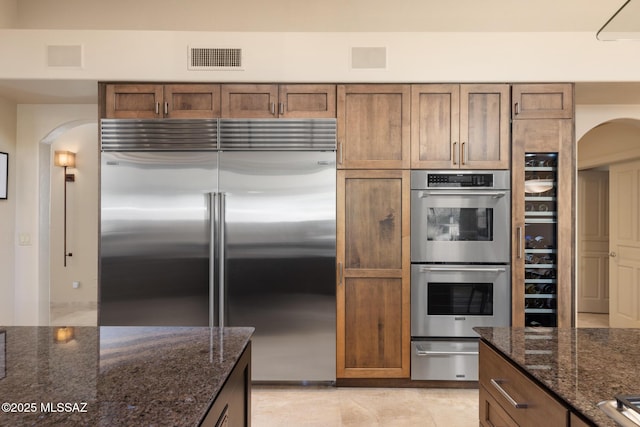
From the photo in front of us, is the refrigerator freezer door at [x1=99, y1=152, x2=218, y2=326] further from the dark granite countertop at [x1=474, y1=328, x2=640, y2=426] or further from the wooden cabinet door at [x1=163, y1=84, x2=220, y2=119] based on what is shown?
the dark granite countertop at [x1=474, y1=328, x2=640, y2=426]

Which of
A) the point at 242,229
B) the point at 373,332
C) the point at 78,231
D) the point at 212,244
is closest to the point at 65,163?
the point at 78,231

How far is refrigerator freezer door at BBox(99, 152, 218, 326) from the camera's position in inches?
116

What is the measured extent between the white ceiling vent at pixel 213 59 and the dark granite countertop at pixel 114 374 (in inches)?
81.3

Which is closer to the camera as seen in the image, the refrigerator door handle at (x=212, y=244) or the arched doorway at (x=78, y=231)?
the refrigerator door handle at (x=212, y=244)

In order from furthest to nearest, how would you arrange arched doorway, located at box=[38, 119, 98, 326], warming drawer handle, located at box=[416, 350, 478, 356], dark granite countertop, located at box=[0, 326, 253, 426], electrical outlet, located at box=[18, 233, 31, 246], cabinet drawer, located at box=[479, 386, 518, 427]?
arched doorway, located at box=[38, 119, 98, 326] < electrical outlet, located at box=[18, 233, 31, 246] < warming drawer handle, located at box=[416, 350, 478, 356] < cabinet drawer, located at box=[479, 386, 518, 427] < dark granite countertop, located at box=[0, 326, 253, 426]

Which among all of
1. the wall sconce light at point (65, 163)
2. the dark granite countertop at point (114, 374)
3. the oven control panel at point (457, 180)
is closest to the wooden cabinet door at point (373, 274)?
the oven control panel at point (457, 180)

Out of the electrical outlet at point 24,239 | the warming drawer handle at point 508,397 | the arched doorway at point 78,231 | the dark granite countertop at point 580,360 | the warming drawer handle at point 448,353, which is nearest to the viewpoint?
the dark granite countertop at point 580,360

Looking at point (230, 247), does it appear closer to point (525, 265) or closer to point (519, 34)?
point (525, 265)

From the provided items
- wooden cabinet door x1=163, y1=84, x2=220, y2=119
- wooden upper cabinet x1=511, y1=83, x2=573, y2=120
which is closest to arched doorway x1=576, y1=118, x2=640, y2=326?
wooden upper cabinet x1=511, y1=83, x2=573, y2=120

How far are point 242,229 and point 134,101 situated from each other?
1290mm

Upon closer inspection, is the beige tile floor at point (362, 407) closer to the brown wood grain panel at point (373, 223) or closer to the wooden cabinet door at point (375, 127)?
the brown wood grain panel at point (373, 223)

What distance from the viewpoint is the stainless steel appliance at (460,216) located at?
2943 mm

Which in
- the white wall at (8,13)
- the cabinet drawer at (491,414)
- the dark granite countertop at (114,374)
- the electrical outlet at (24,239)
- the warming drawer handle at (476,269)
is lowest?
the cabinet drawer at (491,414)

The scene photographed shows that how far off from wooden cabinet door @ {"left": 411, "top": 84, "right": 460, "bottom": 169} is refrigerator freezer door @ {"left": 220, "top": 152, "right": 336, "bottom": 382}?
686 mm
